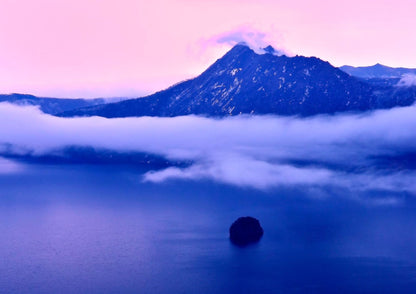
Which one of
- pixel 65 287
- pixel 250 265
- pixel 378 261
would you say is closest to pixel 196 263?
pixel 250 265

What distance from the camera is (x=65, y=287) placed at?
549ft

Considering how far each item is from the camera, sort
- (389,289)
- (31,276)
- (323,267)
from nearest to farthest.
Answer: (389,289) < (31,276) < (323,267)

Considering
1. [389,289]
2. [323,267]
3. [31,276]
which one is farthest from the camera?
[323,267]

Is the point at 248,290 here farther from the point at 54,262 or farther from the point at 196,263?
the point at 54,262

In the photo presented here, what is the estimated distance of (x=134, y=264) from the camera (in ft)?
643

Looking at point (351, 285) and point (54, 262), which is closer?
point (351, 285)

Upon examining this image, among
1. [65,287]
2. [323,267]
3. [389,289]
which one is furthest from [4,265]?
[389,289]

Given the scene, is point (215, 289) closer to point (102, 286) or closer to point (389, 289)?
point (102, 286)

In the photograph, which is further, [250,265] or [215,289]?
[250,265]

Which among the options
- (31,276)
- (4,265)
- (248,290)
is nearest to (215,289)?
(248,290)

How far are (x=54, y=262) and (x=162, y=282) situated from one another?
159 ft

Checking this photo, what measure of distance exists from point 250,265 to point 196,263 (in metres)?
19.0

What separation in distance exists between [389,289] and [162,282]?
68.3 meters

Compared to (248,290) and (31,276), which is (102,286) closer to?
(31,276)
